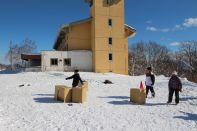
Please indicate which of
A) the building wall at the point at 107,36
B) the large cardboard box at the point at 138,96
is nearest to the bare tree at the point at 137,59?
the building wall at the point at 107,36

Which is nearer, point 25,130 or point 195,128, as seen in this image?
point 25,130

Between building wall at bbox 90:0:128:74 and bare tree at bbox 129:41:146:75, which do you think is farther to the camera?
bare tree at bbox 129:41:146:75

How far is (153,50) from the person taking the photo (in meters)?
87.3

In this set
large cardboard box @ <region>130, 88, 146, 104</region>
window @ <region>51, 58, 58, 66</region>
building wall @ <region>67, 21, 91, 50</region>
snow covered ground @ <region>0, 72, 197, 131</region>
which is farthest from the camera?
building wall @ <region>67, 21, 91, 50</region>

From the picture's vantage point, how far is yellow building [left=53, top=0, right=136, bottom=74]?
4134 centimetres

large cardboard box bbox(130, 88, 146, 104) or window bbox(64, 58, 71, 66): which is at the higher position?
window bbox(64, 58, 71, 66)

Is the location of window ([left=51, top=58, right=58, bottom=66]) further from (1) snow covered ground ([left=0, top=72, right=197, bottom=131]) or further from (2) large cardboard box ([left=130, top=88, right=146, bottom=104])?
(2) large cardboard box ([left=130, top=88, right=146, bottom=104])

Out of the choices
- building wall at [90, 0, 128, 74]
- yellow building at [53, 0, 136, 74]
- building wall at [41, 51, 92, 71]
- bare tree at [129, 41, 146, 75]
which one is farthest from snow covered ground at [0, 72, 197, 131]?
bare tree at [129, 41, 146, 75]

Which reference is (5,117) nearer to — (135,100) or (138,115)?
(138,115)

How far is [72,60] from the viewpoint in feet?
137

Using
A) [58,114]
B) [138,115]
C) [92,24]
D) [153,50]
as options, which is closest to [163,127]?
[138,115]

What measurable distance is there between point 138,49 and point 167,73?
11.2 metres

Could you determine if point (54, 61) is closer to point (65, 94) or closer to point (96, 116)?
point (65, 94)

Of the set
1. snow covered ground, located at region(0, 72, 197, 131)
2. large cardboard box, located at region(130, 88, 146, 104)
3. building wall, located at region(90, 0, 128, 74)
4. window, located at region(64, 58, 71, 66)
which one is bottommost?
snow covered ground, located at region(0, 72, 197, 131)
